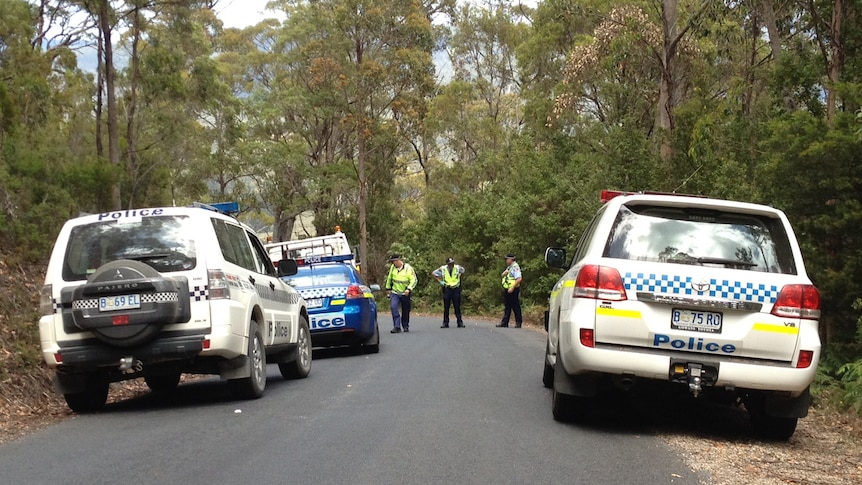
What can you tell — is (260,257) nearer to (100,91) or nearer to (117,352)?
(117,352)

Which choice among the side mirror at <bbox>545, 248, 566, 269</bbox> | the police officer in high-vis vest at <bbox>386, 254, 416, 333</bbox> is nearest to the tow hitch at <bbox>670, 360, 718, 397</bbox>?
the side mirror at <bbox>545, 248, 566, 269</bbox>

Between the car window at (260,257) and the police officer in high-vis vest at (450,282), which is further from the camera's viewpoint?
the police officer in high-vis vest at (450,282)

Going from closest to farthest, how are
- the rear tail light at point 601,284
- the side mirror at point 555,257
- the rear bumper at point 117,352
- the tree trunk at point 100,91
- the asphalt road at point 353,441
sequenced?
the asphalt road at point 353,441 → the rear tail light at point 601,284 → the rear bumper at point 117,352 → the side mirror at point 555,257 → the tree trunk at point 100,91

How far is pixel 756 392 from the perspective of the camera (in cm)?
743

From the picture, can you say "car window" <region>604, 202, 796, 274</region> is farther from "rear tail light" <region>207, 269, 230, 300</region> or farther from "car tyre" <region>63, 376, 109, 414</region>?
"car tyre" <region>63, 376, 109, 414</region>

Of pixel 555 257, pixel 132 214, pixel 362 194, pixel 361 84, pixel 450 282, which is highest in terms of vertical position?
pixel 361 84

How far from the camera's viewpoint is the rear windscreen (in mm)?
8531

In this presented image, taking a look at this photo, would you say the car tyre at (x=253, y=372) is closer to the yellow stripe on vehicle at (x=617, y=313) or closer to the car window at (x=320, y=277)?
the yellow stripe on vehicle at (x=617, y=313)

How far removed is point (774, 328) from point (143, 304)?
214 inches

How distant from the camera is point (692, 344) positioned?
6977mm

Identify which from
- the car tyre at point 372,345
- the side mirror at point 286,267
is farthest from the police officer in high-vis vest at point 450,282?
the side mirror at point 286,267

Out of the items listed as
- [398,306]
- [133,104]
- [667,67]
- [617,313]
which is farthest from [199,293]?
[133,104]

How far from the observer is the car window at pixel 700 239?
Result: 715 cm

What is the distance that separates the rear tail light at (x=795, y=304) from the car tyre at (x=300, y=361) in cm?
644
